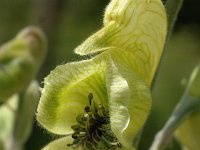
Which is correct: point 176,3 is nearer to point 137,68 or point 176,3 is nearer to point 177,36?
point 137,68

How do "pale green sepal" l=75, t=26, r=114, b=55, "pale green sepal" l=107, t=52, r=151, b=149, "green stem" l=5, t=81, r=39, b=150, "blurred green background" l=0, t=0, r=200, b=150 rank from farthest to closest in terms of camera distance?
"blurred green background" l=0, t=0, r=200, b=150
"green stem" l=5, t=81, r=39, b=150
"pale green sepal" l=75, t=26, r=114, b=55
"pale green sepal" l=107, t=52, r=151, b=149

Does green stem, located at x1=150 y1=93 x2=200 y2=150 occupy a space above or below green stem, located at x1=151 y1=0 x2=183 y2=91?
below

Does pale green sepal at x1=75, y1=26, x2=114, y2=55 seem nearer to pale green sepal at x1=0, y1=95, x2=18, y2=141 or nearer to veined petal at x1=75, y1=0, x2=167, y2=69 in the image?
veined petal at x1=75, y1=0, x2=167, y2=69

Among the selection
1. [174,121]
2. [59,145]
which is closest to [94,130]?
[59,145]

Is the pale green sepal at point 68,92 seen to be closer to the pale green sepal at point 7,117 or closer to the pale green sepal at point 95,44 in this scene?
the pale green sepal at point 95,44

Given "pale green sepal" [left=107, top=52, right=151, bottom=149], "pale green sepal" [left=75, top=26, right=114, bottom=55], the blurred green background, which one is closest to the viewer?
"pale green sepal" [left=107, top=52, right=151, bottom=149]

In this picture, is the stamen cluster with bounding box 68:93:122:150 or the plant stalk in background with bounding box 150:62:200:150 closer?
the stamen cluster with bounding box 68:93:122:150

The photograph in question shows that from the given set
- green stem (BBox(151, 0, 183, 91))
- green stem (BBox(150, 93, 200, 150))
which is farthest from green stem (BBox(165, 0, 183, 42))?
green stem (BBox(150, 93, 200, 150))
